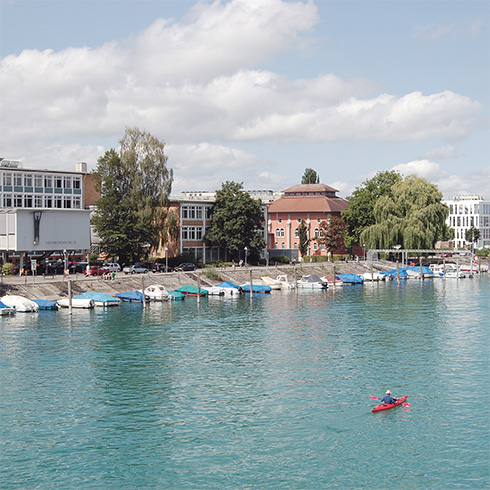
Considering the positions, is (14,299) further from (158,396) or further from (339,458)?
(339,458)

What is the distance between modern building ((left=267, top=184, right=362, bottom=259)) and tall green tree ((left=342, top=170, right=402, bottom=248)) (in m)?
5.00

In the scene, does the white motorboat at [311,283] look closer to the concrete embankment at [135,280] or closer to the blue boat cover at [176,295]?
the concrete embankment at [135,280]

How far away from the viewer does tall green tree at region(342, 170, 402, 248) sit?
13925 centimetres

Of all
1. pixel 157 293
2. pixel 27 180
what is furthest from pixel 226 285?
pixel 27 180

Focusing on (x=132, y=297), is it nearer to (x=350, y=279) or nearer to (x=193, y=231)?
(x=193, y=231)

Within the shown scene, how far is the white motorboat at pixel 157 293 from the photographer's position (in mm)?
87250

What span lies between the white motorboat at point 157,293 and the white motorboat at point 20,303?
1501 cm

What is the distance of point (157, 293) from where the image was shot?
87.8 metres

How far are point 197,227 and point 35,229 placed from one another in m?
33.8

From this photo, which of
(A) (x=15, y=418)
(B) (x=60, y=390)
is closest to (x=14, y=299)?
(B) (x=60, y=390)

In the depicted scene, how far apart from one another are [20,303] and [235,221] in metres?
50.2

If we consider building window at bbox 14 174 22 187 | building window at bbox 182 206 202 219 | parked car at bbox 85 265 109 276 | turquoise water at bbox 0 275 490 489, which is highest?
building window at bbox 14 174 22 187

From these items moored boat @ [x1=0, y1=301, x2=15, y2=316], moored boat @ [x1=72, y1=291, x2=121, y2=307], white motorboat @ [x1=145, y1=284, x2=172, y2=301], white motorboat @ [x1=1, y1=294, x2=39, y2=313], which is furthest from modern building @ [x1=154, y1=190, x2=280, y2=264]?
moored boat @ [x1=0, y1=301, x2=15, y2=316]

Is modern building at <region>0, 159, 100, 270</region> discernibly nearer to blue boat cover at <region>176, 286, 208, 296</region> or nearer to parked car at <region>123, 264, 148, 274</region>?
parked car at <region>123, 264, 148, 274</region>
